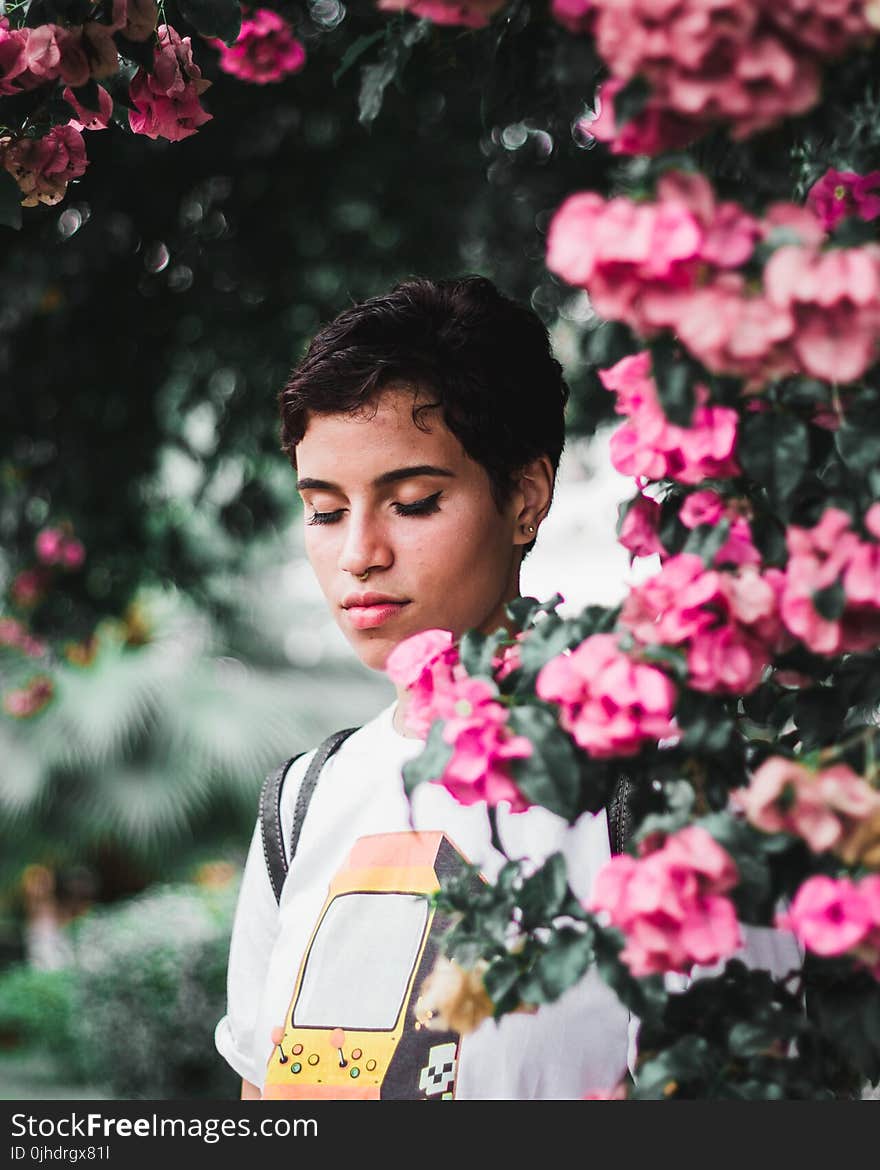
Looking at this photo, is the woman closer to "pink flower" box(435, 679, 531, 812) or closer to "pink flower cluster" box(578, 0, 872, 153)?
"pink flower" box(435, 679, 531, 812)

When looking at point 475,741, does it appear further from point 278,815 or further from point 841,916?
point 278,815

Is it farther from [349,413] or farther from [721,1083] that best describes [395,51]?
[721,1083]

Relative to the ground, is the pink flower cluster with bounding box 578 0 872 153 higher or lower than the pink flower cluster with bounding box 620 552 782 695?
higher

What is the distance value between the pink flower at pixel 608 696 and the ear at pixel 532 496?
65cm

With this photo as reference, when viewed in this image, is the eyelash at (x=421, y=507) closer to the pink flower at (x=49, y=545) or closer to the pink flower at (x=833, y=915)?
the pink flower at (x=833, y=915)

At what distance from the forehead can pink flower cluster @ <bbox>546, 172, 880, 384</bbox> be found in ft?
2.00

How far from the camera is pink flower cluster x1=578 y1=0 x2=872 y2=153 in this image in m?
0.65

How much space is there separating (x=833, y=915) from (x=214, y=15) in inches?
37.8

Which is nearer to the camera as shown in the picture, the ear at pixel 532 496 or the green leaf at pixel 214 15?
the green leaf at pixel 214 15

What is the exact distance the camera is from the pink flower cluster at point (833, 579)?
0.71 metres

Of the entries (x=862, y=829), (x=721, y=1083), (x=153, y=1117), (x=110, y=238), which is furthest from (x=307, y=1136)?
(x=110, y=238)

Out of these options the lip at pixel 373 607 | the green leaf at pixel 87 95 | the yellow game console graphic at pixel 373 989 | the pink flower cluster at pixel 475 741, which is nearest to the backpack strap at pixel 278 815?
the yellow game console graphic at pixel 373 989

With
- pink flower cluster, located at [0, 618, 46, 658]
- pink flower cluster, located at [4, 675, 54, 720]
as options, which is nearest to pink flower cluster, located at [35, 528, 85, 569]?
pink flower cluster, located at [0, 618, 46, 658]

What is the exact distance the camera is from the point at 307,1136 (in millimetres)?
938
